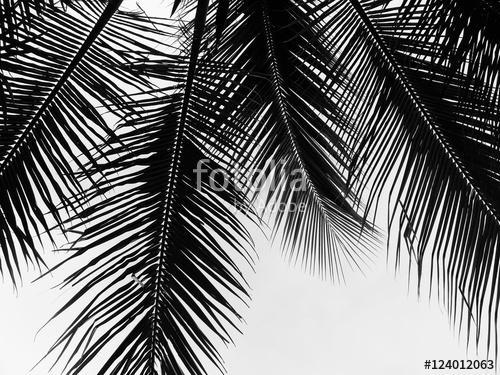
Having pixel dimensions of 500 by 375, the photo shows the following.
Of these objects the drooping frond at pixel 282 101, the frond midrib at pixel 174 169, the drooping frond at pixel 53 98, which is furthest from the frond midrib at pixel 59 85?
the drooping frond at pixel 282 101

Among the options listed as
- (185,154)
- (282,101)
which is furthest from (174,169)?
(282,101)

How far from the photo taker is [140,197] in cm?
272

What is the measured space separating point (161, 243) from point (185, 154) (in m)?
0.55

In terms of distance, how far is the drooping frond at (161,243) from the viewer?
2311 mm

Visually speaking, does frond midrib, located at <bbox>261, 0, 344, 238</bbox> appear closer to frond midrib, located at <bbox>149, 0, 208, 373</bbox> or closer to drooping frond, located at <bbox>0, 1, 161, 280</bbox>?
frond midrib, located at <bbox>149, 0, 208, 373</bbox>

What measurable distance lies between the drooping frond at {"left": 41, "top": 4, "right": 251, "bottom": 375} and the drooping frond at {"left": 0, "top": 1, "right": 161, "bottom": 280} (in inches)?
6.8

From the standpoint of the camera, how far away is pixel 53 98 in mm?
2514

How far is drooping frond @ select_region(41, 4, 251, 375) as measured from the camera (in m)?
2.31

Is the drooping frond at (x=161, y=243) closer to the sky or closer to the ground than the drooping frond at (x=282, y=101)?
closer to the ground

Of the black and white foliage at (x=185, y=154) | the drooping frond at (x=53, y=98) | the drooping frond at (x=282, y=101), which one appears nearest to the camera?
the black and white foliage at (x=185, y=154)

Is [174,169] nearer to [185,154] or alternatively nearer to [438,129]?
[185,154]

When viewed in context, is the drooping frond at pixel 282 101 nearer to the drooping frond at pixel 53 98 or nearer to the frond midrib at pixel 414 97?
the frond midrib at pixel 414 97

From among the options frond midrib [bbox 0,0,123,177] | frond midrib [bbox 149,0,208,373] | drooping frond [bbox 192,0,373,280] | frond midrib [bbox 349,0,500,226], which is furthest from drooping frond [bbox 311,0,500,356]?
frond midrib [bbox 0,0,123,177]

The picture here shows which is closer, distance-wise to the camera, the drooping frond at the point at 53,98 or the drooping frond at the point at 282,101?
the drooping frond at the point at 53,98
